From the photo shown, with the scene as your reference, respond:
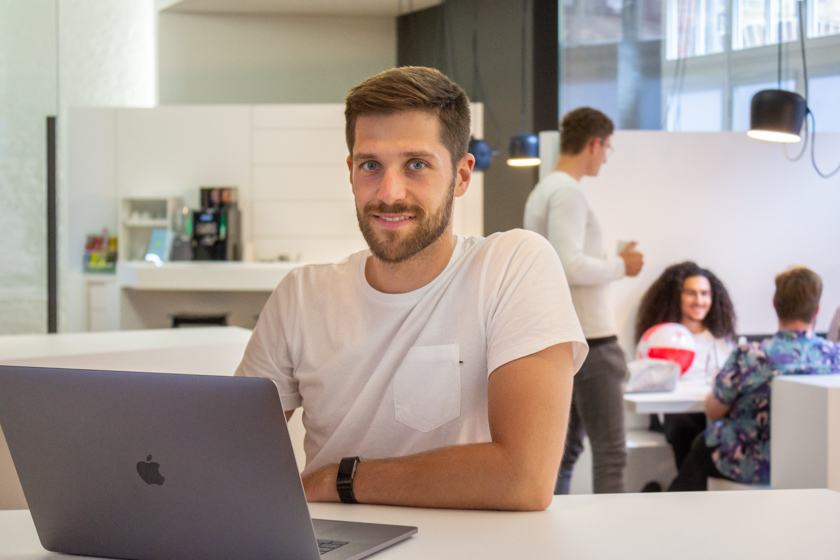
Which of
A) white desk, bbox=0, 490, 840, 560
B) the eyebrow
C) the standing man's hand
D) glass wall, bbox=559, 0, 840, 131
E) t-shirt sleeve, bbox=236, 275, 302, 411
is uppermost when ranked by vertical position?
glass wall, bbox=559, 0, 840, 131

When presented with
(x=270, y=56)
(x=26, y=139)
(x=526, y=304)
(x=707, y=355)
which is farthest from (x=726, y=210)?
(x=270, y=56)

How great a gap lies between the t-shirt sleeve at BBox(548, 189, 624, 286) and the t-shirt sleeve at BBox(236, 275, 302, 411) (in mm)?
2103

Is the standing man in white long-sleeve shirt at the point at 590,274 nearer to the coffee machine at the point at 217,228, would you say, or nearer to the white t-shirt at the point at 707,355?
the white t-shirt at the point at 707,355

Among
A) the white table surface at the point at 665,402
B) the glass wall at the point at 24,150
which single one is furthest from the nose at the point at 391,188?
the glass wall at the point at 24,150

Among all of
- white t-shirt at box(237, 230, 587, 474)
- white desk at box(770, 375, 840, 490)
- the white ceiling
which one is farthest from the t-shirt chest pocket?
the white ceiling

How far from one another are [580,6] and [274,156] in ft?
9.28

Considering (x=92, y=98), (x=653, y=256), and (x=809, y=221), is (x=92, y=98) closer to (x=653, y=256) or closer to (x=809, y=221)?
(x=653, y=256)

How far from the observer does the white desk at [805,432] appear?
139 inches

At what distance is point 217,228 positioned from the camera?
8.85 m

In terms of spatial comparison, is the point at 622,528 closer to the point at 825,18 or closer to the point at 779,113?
the point at 779,113

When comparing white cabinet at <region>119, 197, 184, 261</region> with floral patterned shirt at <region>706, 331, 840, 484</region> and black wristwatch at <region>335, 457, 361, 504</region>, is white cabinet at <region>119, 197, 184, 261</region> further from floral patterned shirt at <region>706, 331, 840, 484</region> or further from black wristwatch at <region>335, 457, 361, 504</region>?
black wristwatch at <region>335, 457, 361, 504</region>

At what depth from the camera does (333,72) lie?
34.4 ft

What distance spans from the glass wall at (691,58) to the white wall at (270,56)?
3.06 m

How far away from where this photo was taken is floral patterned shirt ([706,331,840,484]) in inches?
157
